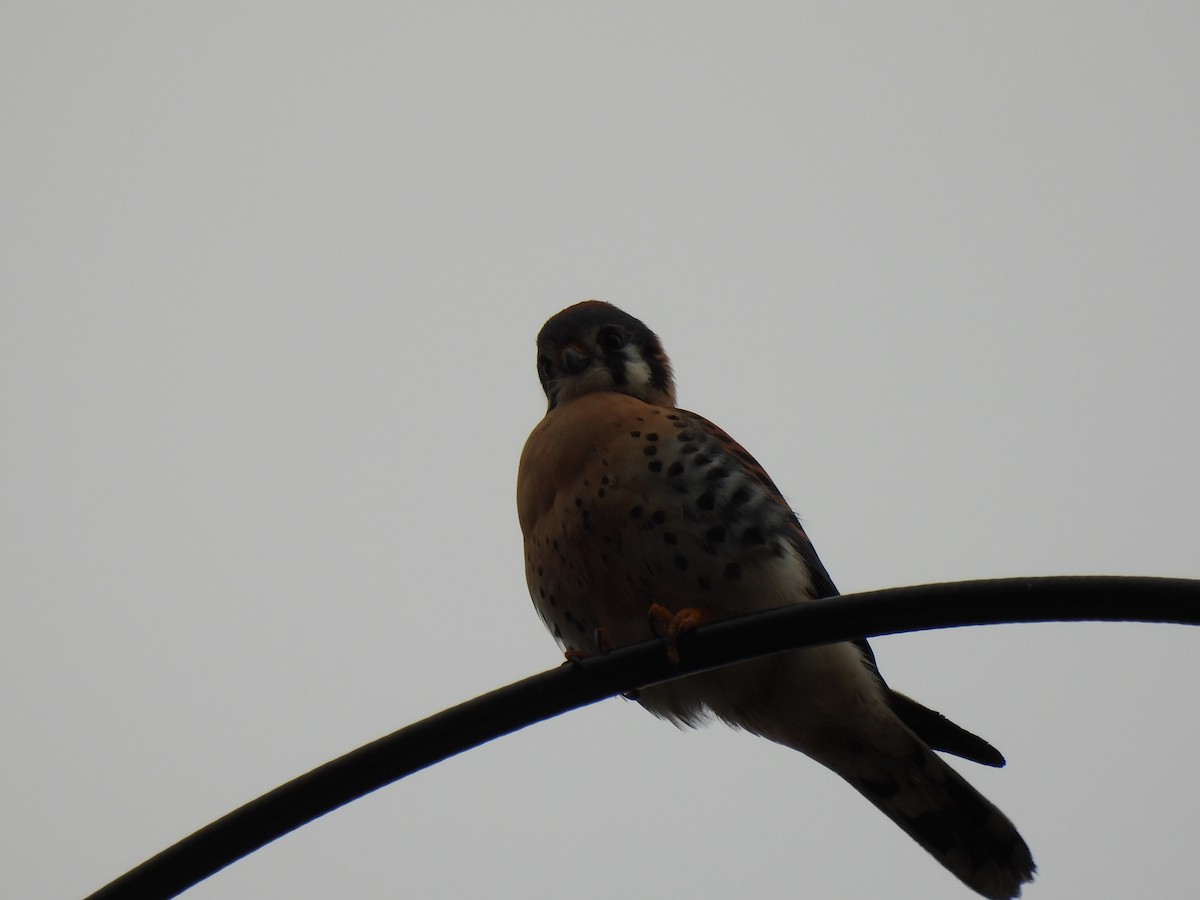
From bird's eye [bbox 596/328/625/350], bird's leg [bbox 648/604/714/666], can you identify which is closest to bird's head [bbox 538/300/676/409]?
bird's eye [bbox 596/328/625/350]

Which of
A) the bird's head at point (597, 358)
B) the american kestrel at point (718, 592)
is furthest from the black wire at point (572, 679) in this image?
the bird's head at point (597, 358)

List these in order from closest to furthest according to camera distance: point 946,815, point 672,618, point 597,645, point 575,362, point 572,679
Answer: point 572,679 < point 672,618 < point 597,645 < point 946,815 < point 575,362

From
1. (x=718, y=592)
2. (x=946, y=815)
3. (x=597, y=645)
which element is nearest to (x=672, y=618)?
(x=718, y=592)

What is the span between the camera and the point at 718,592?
3.20m

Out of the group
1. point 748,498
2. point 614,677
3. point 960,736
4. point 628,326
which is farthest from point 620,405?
point 614,677

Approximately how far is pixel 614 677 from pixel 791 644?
0.32 metres

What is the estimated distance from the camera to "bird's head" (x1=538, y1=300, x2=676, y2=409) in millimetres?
4180

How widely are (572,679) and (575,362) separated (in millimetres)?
2183

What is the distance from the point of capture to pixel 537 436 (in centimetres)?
376

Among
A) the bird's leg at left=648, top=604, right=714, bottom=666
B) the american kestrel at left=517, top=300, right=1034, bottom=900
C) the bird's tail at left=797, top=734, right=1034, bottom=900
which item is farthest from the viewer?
the bird's tail at left=797, top=734, right=1034, bottom=900

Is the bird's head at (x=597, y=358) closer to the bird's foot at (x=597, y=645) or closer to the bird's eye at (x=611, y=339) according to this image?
the bird's eye at (x=611, y=339)

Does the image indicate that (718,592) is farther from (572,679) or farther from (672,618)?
(572,679)

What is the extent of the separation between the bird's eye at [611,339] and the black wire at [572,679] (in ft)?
7.48

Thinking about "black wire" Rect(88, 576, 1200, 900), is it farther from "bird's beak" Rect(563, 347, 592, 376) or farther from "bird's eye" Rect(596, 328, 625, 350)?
"bird's eye" Rect(596, 328, 625, 350)
